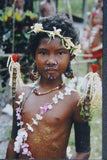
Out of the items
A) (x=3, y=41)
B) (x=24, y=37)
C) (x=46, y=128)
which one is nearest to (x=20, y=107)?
(x=46, y=128)

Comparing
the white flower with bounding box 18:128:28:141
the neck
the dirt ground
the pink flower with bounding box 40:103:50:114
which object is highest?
the neck

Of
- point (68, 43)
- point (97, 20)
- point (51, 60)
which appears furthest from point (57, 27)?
point (97, 20)

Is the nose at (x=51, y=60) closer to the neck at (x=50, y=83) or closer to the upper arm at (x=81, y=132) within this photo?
the neck at (x=50, y=83)

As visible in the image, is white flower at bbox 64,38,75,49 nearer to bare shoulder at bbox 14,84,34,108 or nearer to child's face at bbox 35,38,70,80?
child's face at bbox 35,38,70,80

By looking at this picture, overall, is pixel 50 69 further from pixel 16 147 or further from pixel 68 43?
pixel 16 147

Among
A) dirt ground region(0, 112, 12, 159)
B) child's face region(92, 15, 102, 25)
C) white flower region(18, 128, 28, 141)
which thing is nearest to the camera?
white flower region(18, 128, 28, 141)

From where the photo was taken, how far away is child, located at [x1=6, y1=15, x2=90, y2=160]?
1345 mm

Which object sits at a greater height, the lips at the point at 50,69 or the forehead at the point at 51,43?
the forehead at the point at 51,43

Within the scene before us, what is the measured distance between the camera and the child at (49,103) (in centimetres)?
134

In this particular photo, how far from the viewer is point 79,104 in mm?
1443

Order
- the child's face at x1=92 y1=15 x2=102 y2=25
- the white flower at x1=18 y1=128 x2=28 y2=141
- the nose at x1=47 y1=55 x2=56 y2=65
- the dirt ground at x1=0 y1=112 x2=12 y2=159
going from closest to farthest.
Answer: the nose at x1=47 y1=55 x2=56 y2=65 < the white flower at x1=18 y1=128 x2=28 y2=141 < the dirt ground at x1=0 y1=112 x2=12 y2=159 < the child's face at x1=92 y1=15 x2=102 y2=25

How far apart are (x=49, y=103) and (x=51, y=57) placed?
283 millimetres

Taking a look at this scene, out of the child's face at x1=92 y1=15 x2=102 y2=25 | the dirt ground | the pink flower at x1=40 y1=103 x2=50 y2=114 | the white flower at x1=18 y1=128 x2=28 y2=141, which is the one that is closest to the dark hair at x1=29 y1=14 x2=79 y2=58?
the pink flower at x1=40 y1=103 x2=50 y2=114

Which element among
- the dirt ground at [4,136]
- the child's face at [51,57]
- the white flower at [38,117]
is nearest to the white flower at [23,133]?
the white flower at [38,117]
